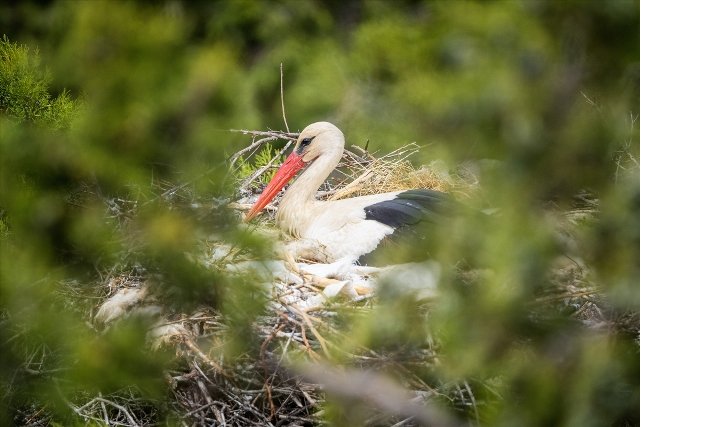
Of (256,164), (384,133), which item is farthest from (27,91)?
(384,133)

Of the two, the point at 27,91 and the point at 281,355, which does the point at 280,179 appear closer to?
the point at 281,355

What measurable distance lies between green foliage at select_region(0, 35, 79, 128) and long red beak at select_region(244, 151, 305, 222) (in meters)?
0.43

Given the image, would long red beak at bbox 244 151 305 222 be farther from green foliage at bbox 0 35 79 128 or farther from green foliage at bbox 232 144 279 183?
green foliage at bbox 0 35 79 128

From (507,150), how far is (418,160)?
37 cm

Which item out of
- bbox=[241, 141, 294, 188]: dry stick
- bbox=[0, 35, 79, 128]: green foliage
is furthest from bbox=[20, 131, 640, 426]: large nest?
bbox=[0, 35, 79, 128]: green foliage

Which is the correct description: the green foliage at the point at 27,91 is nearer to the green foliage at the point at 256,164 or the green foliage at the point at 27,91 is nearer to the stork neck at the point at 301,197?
the green foliage at the point at 256,164

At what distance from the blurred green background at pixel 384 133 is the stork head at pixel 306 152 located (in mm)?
126

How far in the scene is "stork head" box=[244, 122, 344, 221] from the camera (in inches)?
60.9

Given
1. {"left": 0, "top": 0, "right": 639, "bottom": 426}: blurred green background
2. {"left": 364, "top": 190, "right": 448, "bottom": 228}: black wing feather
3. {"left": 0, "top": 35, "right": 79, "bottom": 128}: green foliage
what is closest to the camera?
{"left": 0, "top": 0, "right": 639, "bottom": 426}: blurred green background

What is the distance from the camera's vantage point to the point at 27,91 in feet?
4.32

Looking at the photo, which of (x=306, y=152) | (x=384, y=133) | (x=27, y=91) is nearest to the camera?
(x=27, y=91)

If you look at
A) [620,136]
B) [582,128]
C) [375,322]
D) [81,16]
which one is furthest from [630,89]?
[81,16]

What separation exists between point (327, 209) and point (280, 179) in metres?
0.10

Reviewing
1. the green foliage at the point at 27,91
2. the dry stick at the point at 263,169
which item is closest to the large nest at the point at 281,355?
the dry stick at the point at 263,169
